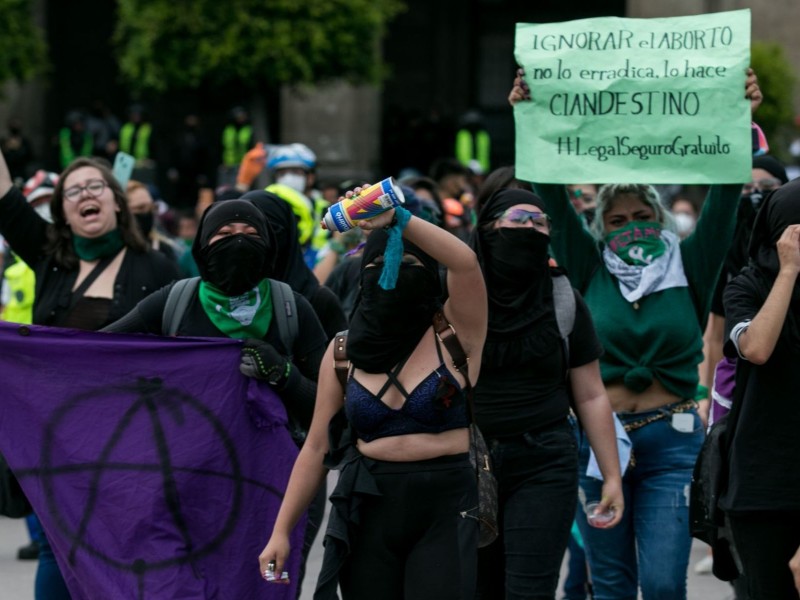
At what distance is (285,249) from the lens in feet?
20.5

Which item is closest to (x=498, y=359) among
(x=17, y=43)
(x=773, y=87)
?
(x=773, y=87)

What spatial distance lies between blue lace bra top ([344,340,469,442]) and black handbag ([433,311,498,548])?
0.18 feet

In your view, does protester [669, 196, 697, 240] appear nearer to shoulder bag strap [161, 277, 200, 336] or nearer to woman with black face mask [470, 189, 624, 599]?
woman with black face mask [470, 189, 624, 599]

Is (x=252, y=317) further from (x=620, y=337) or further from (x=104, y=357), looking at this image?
(x=620, y=337)

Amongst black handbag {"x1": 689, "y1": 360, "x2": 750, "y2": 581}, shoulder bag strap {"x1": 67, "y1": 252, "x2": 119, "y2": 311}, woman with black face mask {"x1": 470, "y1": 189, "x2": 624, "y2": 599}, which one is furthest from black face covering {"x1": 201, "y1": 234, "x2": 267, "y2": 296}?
black handbag {"x1": 689, "y1": 360, "x2": 750, "y2": 581}

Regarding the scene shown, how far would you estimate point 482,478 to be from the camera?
4.94 m

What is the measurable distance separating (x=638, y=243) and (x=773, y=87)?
51.8 ft

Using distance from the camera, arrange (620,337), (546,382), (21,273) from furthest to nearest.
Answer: (21,273) < (620,337) < (546,382)

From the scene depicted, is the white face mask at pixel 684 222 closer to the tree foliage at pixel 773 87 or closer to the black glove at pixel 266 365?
the tree foliage at pixel 773 87

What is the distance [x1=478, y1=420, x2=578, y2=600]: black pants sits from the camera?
5379 millimetres

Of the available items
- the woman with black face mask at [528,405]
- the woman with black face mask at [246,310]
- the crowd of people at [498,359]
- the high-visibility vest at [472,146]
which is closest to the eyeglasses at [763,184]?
the crowd of people at [498,359]

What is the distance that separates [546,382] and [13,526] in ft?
17.7

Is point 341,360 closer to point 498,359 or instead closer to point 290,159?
point 498,359

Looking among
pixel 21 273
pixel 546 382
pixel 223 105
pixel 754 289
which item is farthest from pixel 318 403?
pixel 223 105
